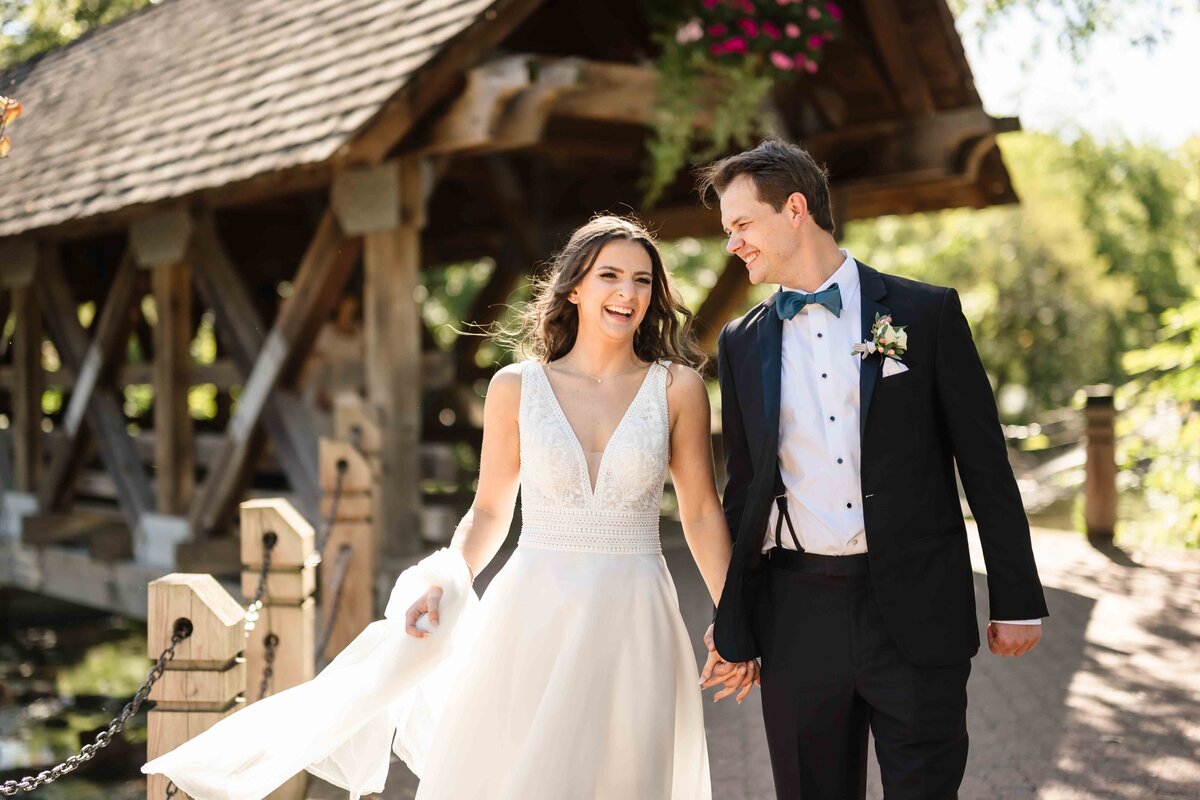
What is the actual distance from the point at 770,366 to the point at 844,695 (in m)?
0.76

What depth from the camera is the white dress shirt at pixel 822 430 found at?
2775 mm

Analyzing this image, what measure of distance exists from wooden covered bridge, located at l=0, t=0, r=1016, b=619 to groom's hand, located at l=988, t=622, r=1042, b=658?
11.8 ft

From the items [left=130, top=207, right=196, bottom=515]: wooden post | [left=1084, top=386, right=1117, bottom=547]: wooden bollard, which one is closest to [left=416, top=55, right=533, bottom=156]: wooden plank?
[left=130, top=207, right=196, bottom=515]: wooden post

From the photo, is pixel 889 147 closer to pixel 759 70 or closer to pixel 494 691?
pixel 759 70

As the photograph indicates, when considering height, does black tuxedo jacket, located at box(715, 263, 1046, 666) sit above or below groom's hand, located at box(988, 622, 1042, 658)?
above

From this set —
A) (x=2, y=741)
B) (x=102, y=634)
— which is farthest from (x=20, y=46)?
(x=2, y=741)

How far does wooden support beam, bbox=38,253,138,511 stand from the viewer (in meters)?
9.49

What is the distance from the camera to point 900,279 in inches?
113

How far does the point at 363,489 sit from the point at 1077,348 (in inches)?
1087

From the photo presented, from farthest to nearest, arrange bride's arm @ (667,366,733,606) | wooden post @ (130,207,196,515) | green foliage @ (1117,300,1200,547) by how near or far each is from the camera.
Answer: green foliage @ (1117,300,1200,547) < wooden post @ (130,207,196,515) < bride's arm @ (667,366,733,606)

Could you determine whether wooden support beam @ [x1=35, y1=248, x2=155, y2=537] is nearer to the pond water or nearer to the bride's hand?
the pond water

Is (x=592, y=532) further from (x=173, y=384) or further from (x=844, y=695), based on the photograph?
(x=173, y=384)

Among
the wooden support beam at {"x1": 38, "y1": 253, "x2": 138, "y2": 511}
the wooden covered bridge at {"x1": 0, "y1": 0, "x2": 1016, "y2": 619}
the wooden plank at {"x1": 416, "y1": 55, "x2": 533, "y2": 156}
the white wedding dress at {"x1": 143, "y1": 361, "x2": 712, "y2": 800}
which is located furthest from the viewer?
the wooden support beam at {"x1": 38, "y1": 253, "x2": 138, "y2": 511}

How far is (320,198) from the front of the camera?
10.2m
